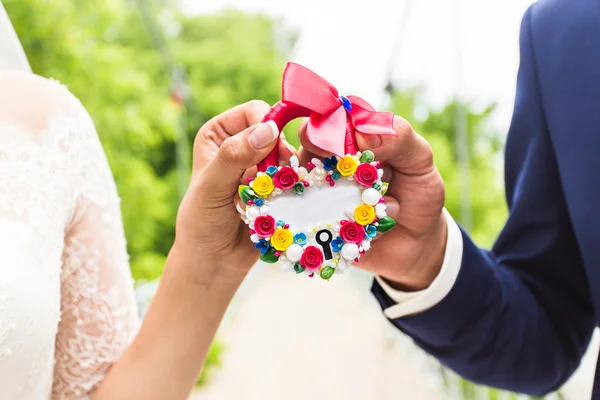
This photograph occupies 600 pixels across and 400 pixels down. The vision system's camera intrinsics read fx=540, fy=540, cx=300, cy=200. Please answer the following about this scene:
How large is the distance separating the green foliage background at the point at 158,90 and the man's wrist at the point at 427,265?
1.44 metres

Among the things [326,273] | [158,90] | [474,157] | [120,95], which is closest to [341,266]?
[326,273]

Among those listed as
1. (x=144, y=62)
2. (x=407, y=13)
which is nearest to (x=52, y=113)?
(x=407, y=13)

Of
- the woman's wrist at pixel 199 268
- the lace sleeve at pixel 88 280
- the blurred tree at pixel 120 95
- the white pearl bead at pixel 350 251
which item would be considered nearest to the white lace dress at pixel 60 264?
the lace sleeve at pixel 88 280

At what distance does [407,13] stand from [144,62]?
17.1ft

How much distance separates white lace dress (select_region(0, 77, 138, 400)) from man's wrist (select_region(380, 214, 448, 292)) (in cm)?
35

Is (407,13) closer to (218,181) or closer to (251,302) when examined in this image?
(218,181)

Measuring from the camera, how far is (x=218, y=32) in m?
8.76

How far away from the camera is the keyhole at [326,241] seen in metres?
0.52

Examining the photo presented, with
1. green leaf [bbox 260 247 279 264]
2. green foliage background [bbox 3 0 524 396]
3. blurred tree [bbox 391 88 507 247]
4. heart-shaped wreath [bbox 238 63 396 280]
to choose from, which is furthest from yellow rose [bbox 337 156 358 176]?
blurred tree [bbox 391 88 507 247]

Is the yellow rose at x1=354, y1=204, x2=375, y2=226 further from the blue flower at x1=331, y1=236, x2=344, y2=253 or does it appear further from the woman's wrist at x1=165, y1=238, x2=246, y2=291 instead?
the woman's wrist at x1=165, y1=238, x2=246, y2=291

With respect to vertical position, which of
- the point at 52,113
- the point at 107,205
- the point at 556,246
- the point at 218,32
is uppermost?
the point at 52,113

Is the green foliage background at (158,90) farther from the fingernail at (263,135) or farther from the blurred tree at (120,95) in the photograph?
the fingernail at (263,135)

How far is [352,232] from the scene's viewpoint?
1.68 ft

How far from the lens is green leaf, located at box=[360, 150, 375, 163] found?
20.1 inches
